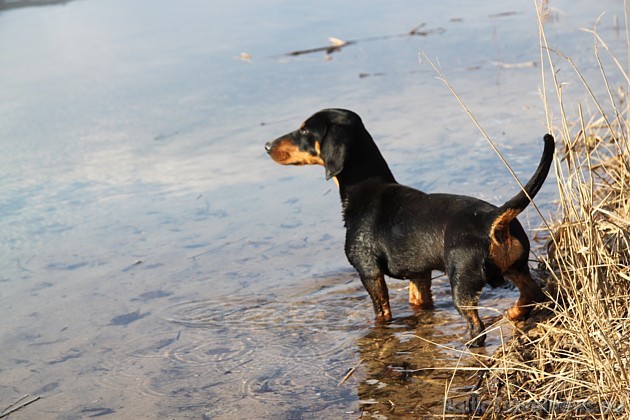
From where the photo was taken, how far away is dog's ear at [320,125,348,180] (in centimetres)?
512

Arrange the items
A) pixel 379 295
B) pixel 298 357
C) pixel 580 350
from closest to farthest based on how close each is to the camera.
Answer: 1. pixel 580 350
2. pixel 298 357
3. pixel 379 295

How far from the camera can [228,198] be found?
689 cm

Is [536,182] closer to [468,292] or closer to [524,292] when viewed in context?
[468,292]

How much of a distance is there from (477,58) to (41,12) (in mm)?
7571

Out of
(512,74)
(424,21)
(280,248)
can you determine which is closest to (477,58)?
(512,74)

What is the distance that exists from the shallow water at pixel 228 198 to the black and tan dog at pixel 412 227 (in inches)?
10.0

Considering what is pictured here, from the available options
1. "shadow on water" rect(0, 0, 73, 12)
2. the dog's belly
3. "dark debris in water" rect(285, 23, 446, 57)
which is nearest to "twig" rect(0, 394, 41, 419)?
the dog's belly

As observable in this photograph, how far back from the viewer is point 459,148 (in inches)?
296

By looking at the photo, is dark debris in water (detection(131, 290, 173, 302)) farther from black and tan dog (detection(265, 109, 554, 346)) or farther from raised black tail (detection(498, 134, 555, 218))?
raised black tail (detection(498, 134, 555, 218))

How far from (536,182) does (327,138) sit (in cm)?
163

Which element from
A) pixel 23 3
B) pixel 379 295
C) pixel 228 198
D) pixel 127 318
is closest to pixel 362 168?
pixel 379 295

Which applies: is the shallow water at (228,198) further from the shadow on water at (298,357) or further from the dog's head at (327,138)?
the dog's head at (327,138)

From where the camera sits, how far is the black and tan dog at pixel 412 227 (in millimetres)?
4176

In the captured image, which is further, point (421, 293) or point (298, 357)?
point (421, 293)
